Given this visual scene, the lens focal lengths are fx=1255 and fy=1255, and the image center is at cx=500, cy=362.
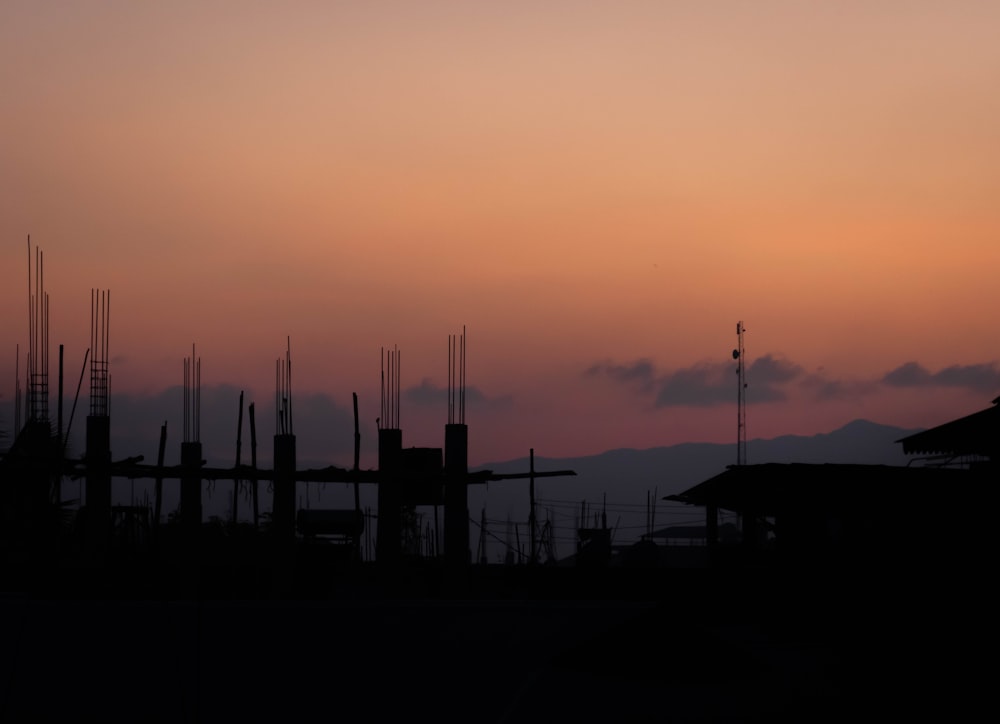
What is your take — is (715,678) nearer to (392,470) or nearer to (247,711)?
(247,711)

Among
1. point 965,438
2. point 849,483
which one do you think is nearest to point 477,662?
point 849,483

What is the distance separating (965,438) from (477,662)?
9348mm

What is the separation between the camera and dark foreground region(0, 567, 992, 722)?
12820 mm

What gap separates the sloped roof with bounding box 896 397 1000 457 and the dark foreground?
3.29 metres

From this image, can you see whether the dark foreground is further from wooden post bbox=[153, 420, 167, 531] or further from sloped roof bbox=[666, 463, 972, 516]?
wooden post bbox=[153, 420, 167, 531]

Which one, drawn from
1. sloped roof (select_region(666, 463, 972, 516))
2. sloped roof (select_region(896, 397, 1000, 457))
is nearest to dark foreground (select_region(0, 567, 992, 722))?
sloped roof (select_region(666, 463, 972, 516))

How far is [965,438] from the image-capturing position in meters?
20.1

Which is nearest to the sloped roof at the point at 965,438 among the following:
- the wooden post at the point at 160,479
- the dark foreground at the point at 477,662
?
the dark foreground at the point at 477,662

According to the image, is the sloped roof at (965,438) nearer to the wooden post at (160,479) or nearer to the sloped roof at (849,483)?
the sloped roof at (849,483)

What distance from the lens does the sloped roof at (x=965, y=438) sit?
19547mm

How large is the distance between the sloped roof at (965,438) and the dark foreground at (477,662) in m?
3.29

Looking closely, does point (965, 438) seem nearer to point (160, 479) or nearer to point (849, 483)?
point (849, 483)

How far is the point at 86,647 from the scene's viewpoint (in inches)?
595

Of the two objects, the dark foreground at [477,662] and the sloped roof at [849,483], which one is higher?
the sloped roof at [849,483]
